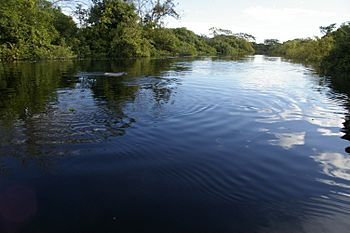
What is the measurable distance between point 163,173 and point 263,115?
5.58 metres

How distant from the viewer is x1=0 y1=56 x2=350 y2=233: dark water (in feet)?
13.4

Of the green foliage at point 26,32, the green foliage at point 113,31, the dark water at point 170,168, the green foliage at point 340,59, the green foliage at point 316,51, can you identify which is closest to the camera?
the dark water at point 170,168

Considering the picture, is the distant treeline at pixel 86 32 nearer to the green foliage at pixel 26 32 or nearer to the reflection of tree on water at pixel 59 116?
the green foliage at pixel 26 32

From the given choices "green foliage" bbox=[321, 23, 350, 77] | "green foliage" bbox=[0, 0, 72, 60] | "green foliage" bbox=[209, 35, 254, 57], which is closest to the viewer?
"green foliage" bbox=[321, 23, 350, 77]

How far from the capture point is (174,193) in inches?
189

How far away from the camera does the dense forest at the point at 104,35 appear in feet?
108

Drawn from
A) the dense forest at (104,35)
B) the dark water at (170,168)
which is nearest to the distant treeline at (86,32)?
the dense forest at (104,35)

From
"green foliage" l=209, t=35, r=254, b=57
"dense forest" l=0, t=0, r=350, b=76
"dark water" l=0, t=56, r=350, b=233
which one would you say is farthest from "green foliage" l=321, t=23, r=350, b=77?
"green foliage" l=209, t=35, r=254, b=57

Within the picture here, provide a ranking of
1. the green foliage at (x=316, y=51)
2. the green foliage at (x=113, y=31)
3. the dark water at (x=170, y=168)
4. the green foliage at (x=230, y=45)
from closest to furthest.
A: the dark water at (x=170, y=168) < the green foliage at (x=316, y=51) < the green foliage at (x=113, y=31) < the green foliage at (x=230, y=45)

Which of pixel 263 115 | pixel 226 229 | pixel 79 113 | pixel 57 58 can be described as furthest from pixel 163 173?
pixel 57 58

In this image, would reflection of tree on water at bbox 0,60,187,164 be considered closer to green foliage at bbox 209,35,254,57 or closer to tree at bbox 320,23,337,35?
tree at bbox 320,23,337,35

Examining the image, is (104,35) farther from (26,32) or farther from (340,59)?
(340,59)

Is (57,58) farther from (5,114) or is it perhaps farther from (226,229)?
(226,229)

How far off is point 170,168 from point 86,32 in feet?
156
